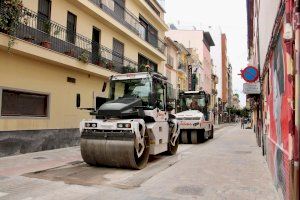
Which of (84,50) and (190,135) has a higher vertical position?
(84,50)

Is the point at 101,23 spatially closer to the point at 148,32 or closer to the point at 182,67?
the point at 148,32

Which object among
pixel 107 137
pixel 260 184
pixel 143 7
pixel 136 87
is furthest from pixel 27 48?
pixel 143 7

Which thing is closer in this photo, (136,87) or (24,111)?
(136,87)

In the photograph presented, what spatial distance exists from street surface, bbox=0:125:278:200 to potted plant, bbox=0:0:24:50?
14.3 ft

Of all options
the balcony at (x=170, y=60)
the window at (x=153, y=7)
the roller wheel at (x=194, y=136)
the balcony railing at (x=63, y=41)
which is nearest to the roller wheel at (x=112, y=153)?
the balcony railing at (x=63, y=41)

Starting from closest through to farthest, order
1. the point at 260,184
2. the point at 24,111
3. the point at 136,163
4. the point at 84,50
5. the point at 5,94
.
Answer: the point at 260,184
the point at 136,163
the point at 5,94
the point at 24,111
the point at 84,50

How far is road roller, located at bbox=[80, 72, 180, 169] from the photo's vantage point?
30.9ft

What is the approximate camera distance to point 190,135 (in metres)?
19.0

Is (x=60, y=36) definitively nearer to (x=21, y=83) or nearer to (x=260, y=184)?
(x=21, y=83)

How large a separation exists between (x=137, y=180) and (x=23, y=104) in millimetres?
7159

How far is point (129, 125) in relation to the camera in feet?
30.7

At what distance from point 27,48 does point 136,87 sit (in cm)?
453

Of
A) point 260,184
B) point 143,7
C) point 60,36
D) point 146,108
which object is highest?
point 143,7

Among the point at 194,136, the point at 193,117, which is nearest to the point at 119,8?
the point at 193,117
